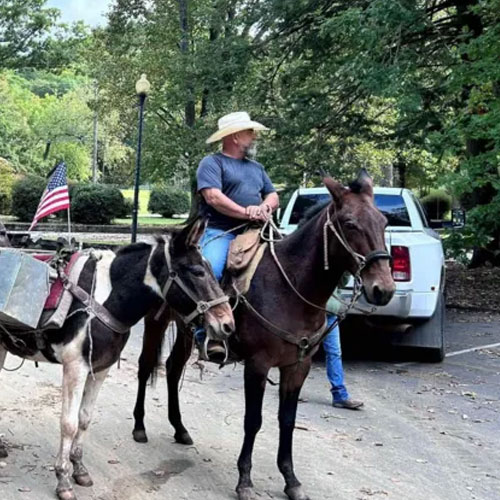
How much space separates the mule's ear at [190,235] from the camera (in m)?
4.11

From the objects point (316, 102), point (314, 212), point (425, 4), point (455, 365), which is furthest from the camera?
point (316, 102)

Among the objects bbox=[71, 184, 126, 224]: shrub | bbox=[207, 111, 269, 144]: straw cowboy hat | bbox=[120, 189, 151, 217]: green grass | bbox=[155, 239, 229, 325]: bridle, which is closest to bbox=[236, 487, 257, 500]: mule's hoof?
bbox=[155, 239, 229, 325]: bridle

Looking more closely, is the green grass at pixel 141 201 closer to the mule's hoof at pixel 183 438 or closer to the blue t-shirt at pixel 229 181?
the mule's hoof at pixel 183 438

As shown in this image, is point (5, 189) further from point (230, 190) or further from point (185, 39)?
point (230, 190)

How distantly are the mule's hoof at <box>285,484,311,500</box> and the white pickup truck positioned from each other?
3.15 metres

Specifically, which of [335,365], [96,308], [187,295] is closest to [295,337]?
[187,295]

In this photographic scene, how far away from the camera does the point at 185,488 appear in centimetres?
455

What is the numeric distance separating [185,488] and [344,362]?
4549 mm

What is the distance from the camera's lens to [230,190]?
16.3 ft

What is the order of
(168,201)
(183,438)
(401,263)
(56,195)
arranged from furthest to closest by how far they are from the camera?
(168,201), (401,263), (56,195), (183,438)

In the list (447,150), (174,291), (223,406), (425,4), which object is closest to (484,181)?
(447,150)

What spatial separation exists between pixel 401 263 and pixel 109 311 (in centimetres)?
437

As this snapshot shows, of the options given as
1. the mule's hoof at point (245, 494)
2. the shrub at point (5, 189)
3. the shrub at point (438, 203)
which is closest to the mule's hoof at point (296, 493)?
the mule's hoof at point (245, 494)

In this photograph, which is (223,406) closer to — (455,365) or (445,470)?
(445,470)
